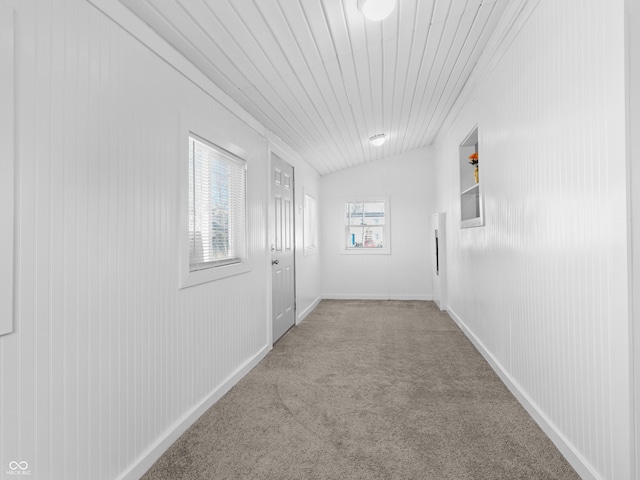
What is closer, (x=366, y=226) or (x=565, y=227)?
(x=565, y=227)

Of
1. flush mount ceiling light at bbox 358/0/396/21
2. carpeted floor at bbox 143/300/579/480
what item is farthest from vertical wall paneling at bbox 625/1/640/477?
flush mount ceiling light at bbox 358/0/396/21

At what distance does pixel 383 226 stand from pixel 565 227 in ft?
17.4

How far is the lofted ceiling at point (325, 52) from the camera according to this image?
82.2 inches

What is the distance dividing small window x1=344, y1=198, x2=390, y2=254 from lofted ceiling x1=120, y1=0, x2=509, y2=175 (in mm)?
2923

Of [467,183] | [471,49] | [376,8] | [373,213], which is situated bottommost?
[373,213]

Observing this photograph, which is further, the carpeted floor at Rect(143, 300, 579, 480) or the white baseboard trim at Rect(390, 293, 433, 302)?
the white baseboard trim at Rect(390, 293, 433, 302)

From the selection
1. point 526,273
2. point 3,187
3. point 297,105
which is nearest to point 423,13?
point 297,105

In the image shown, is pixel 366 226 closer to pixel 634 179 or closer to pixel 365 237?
pixel 365 237

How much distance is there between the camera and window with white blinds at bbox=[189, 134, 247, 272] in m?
2.66

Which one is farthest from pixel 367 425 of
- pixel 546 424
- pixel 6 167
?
pixel 6 167

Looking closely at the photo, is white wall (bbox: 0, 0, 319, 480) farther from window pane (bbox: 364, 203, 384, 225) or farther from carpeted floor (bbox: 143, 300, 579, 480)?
window pane (bbox: 364, 203, 384, 225)

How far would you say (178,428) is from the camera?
91.3 inches

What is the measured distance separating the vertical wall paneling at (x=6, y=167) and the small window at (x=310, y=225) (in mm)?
4821

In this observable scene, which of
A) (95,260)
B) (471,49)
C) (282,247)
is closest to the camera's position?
(95,260)
